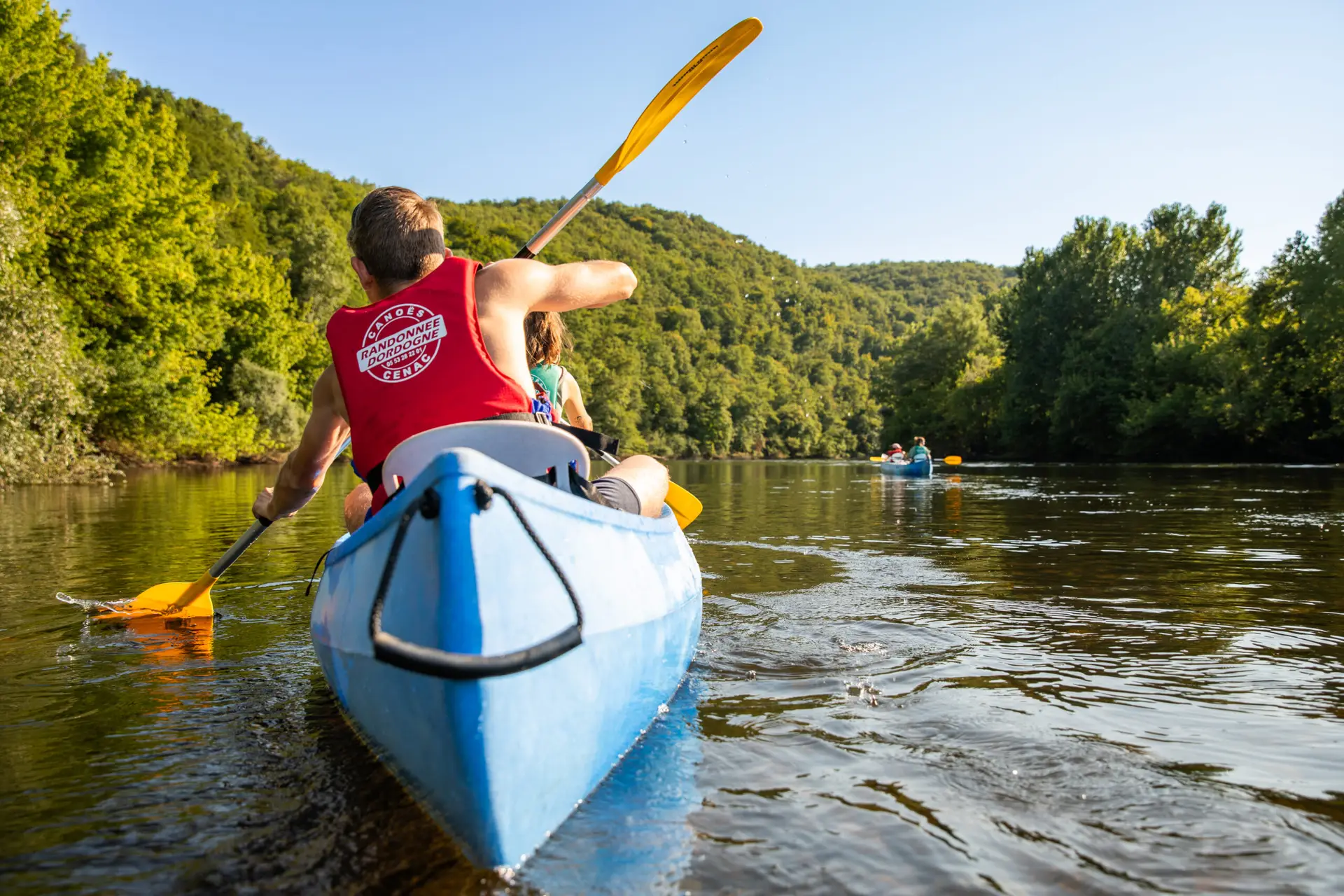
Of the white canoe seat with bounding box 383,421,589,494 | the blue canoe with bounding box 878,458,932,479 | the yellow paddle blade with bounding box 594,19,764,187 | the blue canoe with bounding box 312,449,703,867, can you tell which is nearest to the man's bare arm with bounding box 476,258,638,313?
the white canoe seat with bounding box 383,421,589,494

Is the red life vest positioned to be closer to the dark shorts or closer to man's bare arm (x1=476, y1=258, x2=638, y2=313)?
man's bare arm (x1=476, y1=258, x2=638, y2=313)

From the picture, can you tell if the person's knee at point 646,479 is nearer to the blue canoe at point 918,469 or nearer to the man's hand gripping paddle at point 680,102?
the man's hand gripping paddle at point 680,102

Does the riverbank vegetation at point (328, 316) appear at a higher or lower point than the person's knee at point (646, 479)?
higher

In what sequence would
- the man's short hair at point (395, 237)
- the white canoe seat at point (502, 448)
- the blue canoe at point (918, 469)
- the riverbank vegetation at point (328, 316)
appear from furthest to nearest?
the blue canoe at point (918, 469)
the riverbank vegetation at point (328, 316)
the man's short hair at point (395, 237)
the white canoe seat at point (502, 448)

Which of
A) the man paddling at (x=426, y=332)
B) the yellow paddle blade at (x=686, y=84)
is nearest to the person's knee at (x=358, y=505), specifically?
the man paddling at (x=426, y=332)

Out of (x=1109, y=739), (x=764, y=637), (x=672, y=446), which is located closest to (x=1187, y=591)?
(x=764, y=637)

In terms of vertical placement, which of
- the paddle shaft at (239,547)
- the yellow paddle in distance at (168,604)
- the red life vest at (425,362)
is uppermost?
the red life vest at (425,362)

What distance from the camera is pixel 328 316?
47062 mm

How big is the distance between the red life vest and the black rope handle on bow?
608 mm

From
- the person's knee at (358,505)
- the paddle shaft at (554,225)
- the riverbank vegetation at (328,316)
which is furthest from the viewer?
the riverbank vegetation at (328,316)

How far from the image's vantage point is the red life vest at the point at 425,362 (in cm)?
278

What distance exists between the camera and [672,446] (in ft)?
292

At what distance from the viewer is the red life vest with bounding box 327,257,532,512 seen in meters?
2.78

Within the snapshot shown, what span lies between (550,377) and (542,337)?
24 centimetres
